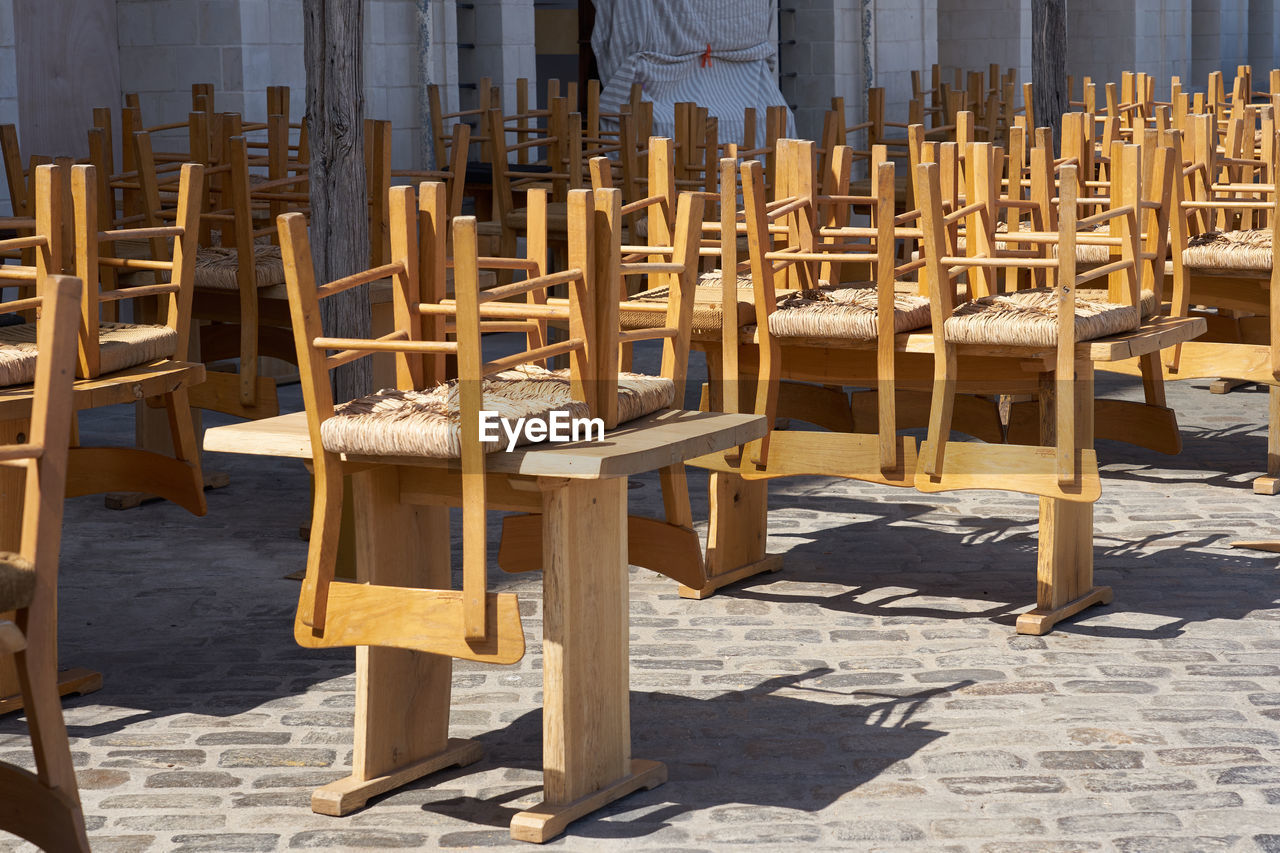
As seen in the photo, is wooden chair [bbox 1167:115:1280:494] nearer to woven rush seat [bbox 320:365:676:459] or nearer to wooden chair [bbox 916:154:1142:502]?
wooden chair [bbox 916:154:1142:502]

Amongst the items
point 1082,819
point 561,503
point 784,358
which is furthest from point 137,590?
point 1082,819

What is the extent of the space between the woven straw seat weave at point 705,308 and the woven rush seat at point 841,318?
0.39 feet

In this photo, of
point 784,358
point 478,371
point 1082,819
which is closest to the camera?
point 478,371

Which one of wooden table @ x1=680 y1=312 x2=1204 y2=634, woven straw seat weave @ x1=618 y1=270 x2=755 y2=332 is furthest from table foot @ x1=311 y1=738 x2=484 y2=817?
woven straw seat weave @ x1=618 y1=270 x2=755 y2=332

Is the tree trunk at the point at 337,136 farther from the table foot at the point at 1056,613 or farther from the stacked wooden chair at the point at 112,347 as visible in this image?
the table foot at the point at 1056,613

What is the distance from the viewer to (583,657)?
3.46 meters

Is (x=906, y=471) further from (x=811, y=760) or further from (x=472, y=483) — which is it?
(x=472, y=483)

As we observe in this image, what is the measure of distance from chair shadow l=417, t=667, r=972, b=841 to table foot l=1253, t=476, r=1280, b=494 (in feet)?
8.18

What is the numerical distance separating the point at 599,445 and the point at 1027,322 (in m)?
1.65

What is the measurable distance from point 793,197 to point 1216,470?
2.40 m

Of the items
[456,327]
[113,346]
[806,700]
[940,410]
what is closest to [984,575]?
[940,410]

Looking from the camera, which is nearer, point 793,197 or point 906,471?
point 906,471

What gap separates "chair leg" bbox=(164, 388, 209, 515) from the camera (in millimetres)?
4699

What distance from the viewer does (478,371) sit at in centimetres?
322
